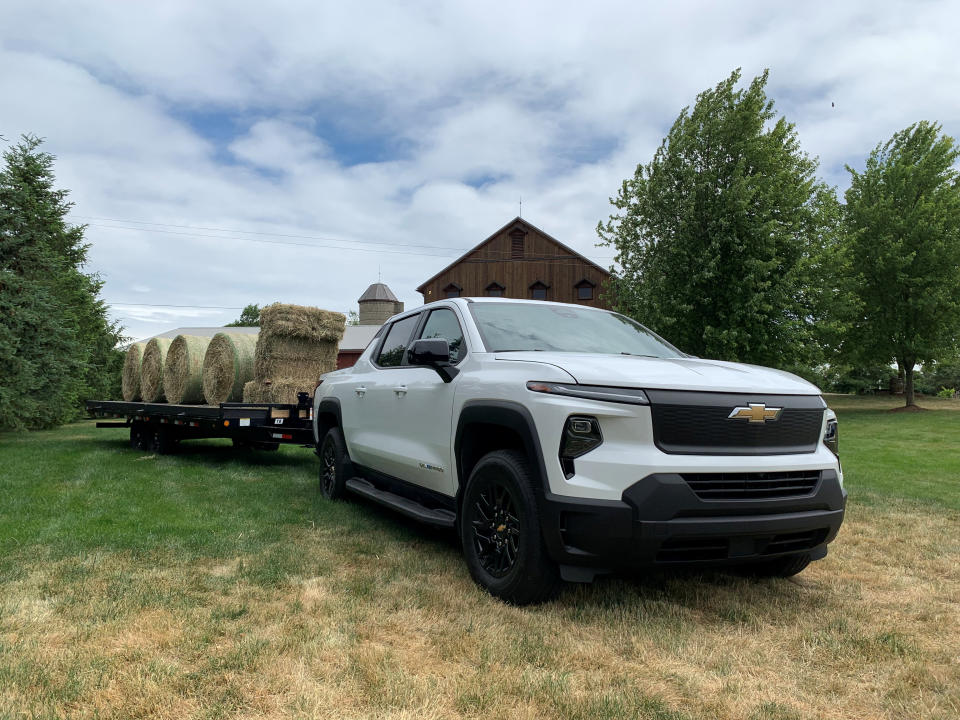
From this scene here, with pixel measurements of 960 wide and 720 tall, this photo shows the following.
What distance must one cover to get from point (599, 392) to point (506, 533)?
3.23ft

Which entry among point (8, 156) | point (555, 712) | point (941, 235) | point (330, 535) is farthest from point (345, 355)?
point (555, 712)

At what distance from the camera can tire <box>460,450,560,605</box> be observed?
142 inches

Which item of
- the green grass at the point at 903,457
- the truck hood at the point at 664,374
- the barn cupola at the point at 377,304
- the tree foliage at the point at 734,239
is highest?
the barn cupola at the point at 377,304

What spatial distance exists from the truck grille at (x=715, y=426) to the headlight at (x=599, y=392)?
7cm

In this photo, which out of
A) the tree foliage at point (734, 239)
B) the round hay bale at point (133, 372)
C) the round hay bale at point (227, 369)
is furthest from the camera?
the tree foliage at point (734, 239)

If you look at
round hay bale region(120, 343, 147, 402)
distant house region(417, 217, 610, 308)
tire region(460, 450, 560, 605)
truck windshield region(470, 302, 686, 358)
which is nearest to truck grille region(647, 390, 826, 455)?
tire region(460, 450, 560, 605)

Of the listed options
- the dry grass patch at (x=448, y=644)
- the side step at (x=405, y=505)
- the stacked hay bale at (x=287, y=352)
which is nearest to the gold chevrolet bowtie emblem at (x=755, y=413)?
the dry grass patch at (x=448, y=644)

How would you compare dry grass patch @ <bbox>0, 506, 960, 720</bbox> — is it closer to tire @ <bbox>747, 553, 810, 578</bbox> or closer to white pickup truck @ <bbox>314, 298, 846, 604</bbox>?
tire @ <bbox>747, 553, 810, 578</bbox>

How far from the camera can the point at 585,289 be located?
41875 millimetres

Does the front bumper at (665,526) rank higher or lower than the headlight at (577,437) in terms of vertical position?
lower

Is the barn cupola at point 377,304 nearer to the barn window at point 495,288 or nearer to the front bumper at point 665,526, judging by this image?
the barn window at point 495,288

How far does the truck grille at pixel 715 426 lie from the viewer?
3439mm

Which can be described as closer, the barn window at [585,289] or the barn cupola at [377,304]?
the barn window at [585,289]

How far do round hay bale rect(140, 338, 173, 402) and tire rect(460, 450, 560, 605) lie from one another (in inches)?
331
